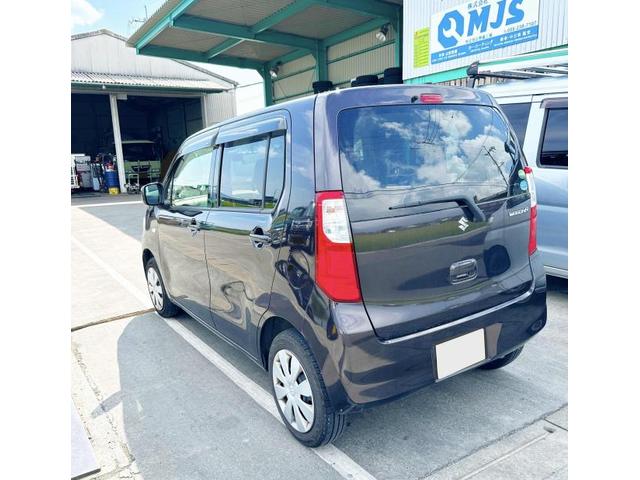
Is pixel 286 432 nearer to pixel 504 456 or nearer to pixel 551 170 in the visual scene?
pixel 504 456

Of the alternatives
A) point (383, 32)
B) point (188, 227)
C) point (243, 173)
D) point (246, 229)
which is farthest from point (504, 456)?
point (383, 32)

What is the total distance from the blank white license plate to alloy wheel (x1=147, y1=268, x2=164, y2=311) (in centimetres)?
298

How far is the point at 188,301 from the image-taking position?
3631 mm

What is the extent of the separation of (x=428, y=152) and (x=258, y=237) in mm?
977

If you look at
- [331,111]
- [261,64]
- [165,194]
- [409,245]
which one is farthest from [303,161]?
[261,64]

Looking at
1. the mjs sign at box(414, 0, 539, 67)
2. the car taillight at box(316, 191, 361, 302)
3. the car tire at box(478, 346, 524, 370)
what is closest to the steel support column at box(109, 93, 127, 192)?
the mjs sign at box(414, 0, 539, 67)

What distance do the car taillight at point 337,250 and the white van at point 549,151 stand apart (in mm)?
2957

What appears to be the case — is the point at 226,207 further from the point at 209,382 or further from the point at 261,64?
the point at 261,64

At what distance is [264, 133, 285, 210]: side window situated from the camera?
2.34 m

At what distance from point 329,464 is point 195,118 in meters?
23.7

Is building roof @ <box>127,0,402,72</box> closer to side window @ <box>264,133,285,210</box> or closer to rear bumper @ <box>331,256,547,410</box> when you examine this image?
side window @ <box>264,133,285,210</box>

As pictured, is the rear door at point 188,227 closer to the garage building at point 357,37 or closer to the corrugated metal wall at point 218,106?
the garage building at point 357,37

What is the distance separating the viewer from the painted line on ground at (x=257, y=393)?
2.19 m

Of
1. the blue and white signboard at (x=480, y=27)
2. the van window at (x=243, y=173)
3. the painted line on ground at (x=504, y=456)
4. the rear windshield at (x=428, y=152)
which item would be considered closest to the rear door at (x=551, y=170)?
the rear windshield at (x=428, y=152)
